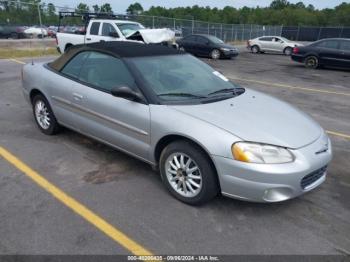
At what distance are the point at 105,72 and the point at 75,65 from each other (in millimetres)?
707

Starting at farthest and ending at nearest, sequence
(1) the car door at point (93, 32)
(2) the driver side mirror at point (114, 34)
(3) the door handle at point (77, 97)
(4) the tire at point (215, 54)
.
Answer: (4) the tire at point (215, 54), (1) the car door at point (93, 32), (2) the driver side mirror at point (114, 34), (3) the door handle at point (77, 97)

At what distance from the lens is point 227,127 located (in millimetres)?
3318

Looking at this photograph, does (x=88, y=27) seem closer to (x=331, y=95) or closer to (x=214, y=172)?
(x=331, y=95)

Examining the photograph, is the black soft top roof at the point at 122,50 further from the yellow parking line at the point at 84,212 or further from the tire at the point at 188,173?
the yellow parking line at the point at 84,212

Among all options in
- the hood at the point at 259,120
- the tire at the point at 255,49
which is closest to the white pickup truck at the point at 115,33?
the hood at the point at 259,120

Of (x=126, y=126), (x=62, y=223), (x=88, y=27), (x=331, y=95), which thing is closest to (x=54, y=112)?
(x=126, y=126)

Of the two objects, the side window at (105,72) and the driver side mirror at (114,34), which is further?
the driver side mirror at (114,34)

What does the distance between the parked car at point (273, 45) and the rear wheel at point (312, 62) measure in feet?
31.2

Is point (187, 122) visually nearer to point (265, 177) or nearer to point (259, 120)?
point (259, 120)

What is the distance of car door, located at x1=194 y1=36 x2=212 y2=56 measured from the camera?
65.9 feet

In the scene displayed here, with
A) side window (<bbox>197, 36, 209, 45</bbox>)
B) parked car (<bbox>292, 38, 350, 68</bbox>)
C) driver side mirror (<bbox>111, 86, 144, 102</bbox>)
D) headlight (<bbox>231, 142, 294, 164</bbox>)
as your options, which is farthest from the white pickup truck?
headlight (<bbox>231, 142, 294, 164</bbox>)

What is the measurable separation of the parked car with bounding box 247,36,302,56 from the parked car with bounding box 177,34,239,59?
7451mm

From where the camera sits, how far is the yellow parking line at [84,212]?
2948 millimetres

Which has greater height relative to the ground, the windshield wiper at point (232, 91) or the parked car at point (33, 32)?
the windshield wiper at point (232, 91)
